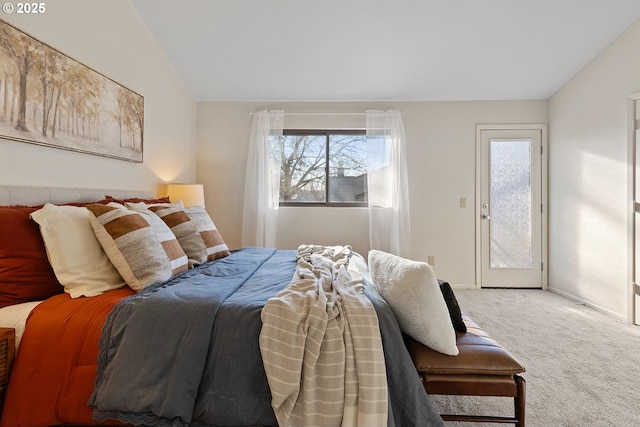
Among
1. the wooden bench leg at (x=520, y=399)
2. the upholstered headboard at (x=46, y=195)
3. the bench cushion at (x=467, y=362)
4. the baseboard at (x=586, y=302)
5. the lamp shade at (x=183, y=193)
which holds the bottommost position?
the baseboard at (x=586, y=302)

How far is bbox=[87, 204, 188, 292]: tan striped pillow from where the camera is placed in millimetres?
1438

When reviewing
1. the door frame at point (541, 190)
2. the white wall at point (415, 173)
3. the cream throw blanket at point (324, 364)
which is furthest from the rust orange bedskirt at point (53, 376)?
the door frame at point (541, 190)

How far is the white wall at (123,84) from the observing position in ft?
5.90

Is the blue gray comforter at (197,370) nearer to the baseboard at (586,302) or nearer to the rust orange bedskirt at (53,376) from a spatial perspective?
the rust orange bedskirt at (53,376)

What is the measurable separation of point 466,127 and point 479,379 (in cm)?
330

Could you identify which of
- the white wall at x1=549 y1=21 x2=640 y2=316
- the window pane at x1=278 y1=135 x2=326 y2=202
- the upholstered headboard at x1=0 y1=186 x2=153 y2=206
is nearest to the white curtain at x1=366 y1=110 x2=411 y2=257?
Result: the window pane at x1=278 y1=135 x2=326 y2=202

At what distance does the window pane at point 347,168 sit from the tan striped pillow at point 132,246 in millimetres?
2501

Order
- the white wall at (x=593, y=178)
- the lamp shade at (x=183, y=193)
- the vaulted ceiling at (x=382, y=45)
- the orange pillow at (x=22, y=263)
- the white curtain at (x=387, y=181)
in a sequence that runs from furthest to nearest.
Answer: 1. the white curtain at (x=387, y=181)
2. the lamp shade at (x=183, y=193)
3. the white wall at (x=593, y=178)
4. the vaulted ceiling at (x=382, y=45)
5. the orange pillow at (x=22, y=263)

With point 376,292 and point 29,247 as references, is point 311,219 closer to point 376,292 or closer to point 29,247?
point 376,292

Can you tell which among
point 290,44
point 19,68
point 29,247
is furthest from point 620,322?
point 19,68

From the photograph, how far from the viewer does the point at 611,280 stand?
2.82 m

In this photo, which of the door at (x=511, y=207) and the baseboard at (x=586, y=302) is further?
the door at (x=511, y=207)

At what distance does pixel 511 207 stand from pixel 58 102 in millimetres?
4526

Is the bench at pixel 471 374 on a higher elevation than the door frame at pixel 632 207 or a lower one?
lower
